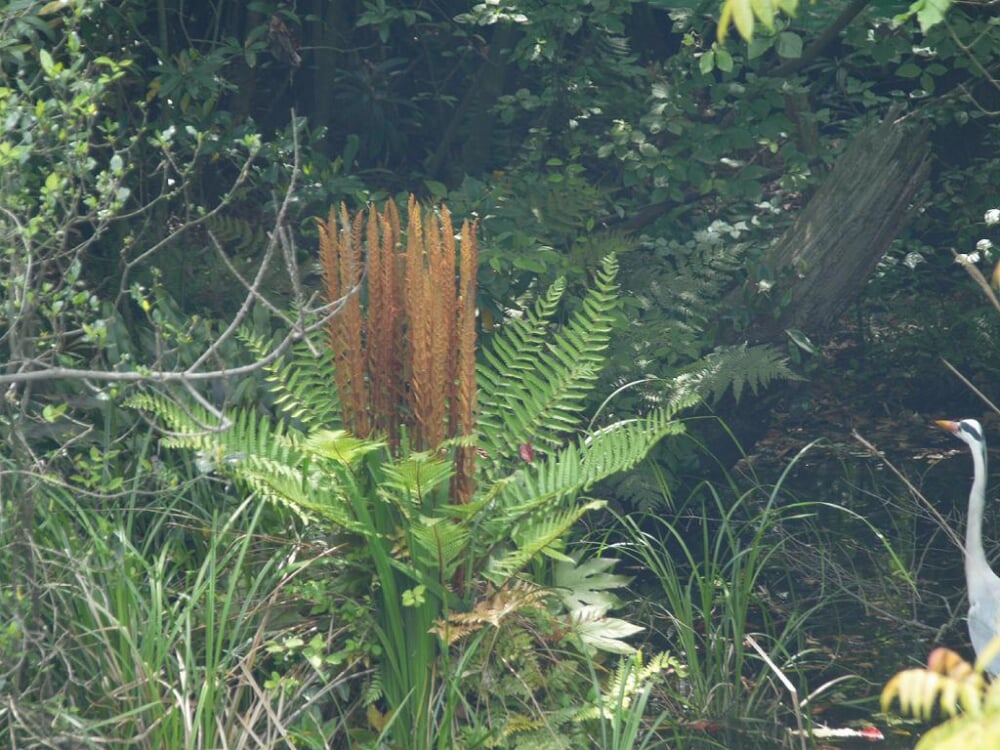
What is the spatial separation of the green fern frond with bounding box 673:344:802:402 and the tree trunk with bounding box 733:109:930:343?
2.87ft

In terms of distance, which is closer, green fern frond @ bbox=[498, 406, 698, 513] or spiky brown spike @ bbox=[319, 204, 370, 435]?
spiky brown spike @ bbox=[319, 204, 370, 435]

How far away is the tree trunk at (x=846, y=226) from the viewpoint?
21.8 ft

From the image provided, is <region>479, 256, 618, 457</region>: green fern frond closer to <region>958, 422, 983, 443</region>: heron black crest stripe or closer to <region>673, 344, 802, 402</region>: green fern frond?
<region>958, 422, 983, 443</region>: heron black crest stripe

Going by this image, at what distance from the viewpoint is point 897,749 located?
3986 millimetres

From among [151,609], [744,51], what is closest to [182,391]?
[151,609]

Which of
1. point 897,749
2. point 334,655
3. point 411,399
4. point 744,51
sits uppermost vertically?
point 744,51

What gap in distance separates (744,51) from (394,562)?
14.3ft

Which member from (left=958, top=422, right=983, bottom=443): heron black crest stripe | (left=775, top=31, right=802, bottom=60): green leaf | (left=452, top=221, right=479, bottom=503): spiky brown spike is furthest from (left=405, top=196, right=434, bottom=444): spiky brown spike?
(left=775, top=31, right=802, bottom=60): green leaf

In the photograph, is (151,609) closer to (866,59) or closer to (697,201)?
(697,201)

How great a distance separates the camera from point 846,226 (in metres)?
6.66

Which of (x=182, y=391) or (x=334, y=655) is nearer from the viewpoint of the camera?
(x=334, y=655)

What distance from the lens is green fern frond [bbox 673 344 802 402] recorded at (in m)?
5.79

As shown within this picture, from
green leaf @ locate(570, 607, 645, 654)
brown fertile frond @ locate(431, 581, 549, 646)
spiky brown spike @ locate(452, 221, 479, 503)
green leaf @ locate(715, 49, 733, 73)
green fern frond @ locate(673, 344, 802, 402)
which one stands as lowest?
green fern frond @ locate(673, 344, 802, 402)

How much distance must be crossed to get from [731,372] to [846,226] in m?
1.34
